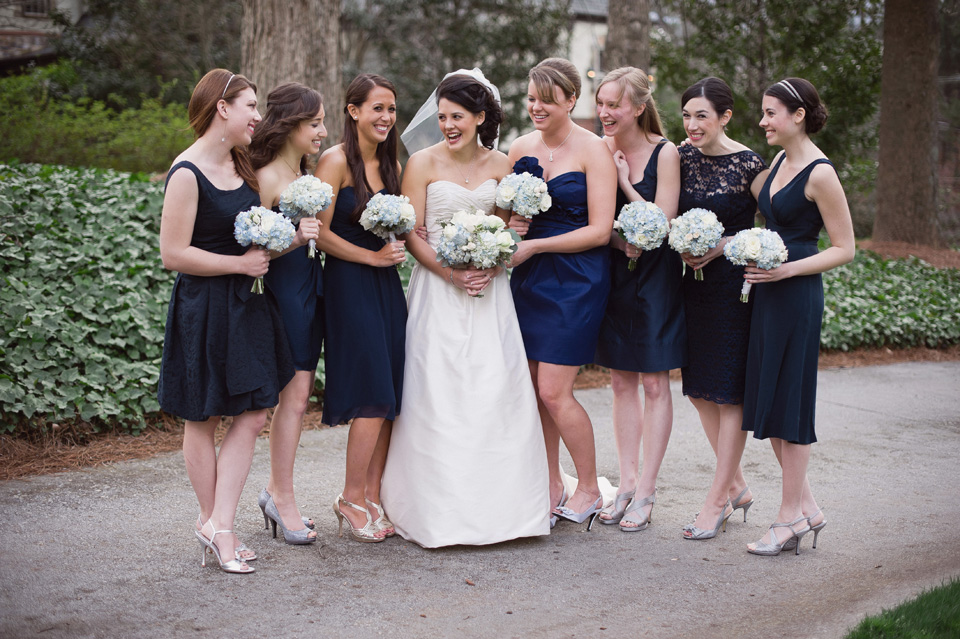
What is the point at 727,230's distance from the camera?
15.9 feet

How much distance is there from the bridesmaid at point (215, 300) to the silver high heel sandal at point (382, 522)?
83cm

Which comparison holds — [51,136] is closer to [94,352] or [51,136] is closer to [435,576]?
[94,352]

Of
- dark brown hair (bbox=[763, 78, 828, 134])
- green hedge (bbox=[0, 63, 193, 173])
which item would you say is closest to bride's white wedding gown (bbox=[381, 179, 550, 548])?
dark brown hair (bbox=[763, 78, 828, 134])

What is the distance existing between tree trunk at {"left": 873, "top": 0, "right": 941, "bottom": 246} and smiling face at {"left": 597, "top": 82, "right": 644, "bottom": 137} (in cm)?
1102

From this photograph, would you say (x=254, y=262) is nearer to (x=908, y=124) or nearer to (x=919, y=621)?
(x=919, y=621)

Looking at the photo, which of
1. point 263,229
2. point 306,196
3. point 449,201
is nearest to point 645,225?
point 449,201

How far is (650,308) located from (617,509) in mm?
1210

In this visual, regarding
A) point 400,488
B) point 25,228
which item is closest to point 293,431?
point 400,488

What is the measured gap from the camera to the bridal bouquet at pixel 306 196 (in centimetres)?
418

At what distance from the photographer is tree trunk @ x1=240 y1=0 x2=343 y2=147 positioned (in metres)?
8.24

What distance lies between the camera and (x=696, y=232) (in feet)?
14.9

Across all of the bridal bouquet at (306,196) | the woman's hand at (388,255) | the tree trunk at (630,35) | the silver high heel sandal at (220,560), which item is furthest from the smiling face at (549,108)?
the tree trunk at (630,35)

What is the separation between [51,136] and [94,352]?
8020 millimetres

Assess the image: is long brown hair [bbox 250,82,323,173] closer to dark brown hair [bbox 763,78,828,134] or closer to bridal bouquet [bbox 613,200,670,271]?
bridal bouquet [bbox 613,200,670,271]
